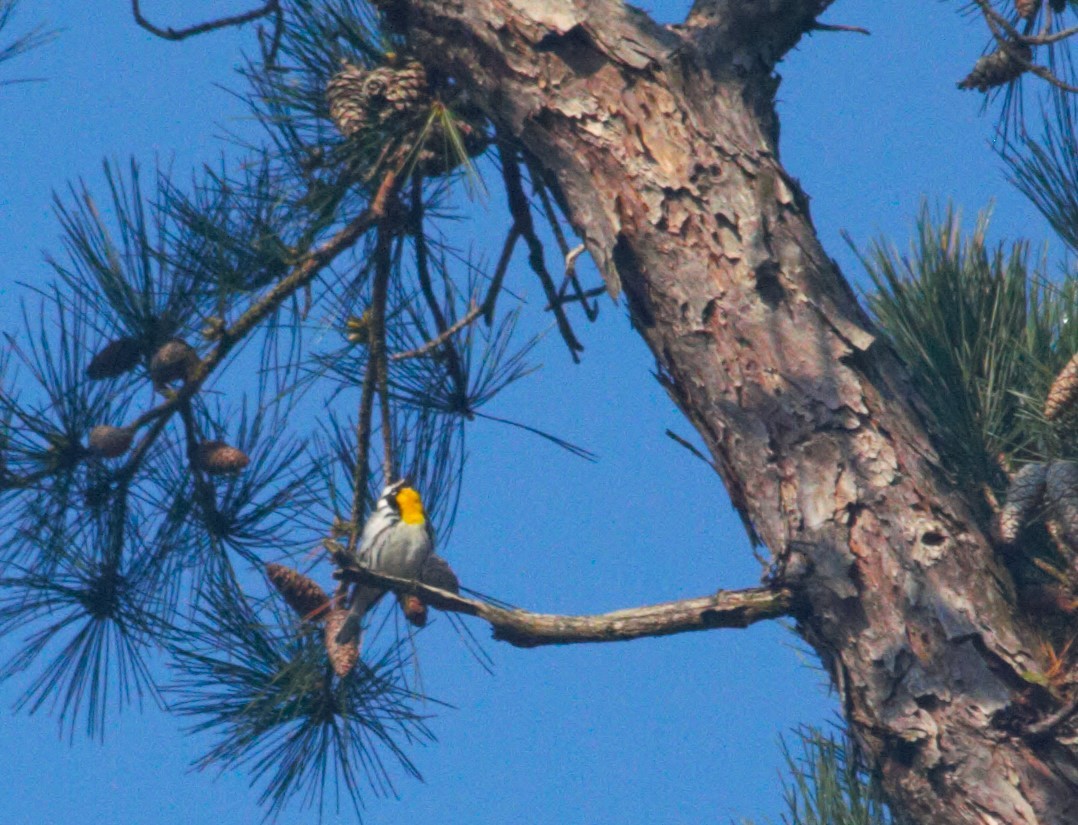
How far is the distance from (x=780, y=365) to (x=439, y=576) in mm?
855

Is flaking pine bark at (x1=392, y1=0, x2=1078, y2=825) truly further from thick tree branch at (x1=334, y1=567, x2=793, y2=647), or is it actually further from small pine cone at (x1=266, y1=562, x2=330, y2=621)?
small pine cone at (x1=266, y1=562, x2=330, y2=621)

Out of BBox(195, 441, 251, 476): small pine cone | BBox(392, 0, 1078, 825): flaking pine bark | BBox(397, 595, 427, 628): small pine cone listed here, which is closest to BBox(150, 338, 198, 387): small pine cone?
BBox(195, 441, 251, 476): small pine cone

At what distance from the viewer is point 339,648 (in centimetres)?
247

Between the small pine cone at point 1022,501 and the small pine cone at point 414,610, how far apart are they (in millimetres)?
1176

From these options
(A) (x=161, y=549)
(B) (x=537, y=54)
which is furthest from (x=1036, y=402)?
(A) (x=161, y=549)

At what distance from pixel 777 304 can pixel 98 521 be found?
1.68 metres

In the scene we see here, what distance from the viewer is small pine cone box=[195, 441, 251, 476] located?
2.73 meters

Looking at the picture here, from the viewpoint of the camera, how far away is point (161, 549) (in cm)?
284

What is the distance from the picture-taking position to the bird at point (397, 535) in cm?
277

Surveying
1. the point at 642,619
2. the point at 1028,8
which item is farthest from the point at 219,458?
the point at 1028,8

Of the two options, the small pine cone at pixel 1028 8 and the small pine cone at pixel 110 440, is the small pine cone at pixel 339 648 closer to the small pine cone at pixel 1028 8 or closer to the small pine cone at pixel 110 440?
the small pine cone at pixel 110 440

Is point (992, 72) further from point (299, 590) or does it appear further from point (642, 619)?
point (299, 590)

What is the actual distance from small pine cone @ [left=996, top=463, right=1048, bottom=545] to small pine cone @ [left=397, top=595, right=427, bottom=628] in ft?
3.86

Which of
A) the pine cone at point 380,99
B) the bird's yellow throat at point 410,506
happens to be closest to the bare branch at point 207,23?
the pine cone at point 380,99
